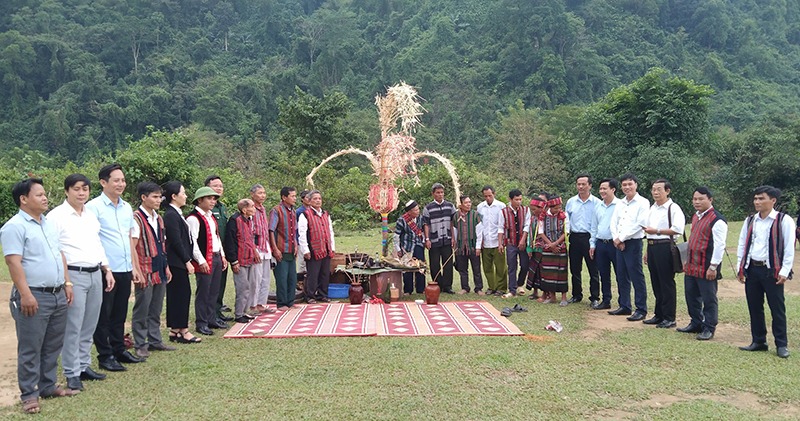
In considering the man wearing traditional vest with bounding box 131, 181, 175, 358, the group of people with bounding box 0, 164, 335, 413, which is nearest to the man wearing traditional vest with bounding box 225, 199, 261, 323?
the group of people with bounding box 0, 164, 335, 413

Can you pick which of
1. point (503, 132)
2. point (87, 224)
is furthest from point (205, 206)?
point (503, 132)

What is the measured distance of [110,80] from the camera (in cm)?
4191

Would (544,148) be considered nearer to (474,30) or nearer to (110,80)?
(474,30)

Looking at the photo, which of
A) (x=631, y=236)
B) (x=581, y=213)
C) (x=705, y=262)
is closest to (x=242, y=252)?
(x=581, y=213)

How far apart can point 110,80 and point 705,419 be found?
4485cm

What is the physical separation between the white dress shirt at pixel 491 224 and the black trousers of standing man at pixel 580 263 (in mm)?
1007

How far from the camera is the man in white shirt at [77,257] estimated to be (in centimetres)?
413

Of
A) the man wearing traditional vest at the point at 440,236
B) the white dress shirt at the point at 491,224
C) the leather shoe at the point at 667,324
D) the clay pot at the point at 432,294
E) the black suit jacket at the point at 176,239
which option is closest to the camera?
the black suit jacket at the point at 176,239

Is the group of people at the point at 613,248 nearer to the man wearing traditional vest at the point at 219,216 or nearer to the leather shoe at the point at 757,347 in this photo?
the leather shoe at the point at 757,347

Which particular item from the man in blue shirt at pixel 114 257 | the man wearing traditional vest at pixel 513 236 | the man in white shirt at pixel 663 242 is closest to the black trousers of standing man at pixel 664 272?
the man in white shirt at pixel 663 242

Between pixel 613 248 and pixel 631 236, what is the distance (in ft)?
1.54

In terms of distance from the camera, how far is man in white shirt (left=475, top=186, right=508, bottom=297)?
Result: 834 cm

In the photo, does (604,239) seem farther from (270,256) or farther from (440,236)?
(270,256)

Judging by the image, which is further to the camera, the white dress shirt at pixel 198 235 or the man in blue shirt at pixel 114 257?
the white dress shirt at pixel 198 235
